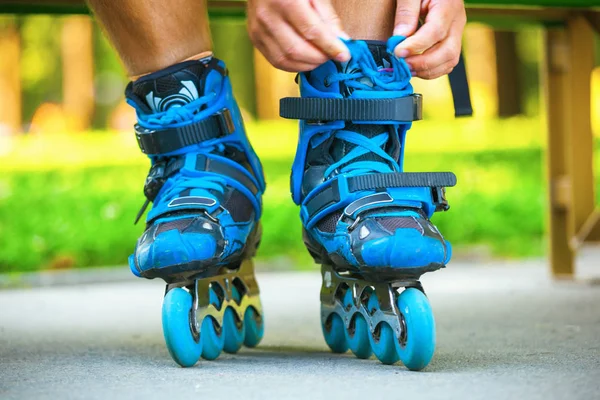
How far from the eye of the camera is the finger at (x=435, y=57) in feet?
5.55

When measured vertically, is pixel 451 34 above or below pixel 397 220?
above

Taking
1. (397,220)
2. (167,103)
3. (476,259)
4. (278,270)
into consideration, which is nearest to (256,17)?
(167,103)

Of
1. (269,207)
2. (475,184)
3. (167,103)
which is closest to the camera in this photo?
(167,103)

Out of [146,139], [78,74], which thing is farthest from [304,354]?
[78,74]

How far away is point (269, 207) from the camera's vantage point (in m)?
5.42

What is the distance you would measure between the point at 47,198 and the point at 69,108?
10345mm

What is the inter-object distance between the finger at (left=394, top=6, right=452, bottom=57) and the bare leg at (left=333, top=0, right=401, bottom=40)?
0.09 meters

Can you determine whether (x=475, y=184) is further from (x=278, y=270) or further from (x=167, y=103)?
(x=167, y=103)

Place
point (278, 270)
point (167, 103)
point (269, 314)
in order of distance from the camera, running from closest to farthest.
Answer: point (167, 103)
point (269, 314)
point (278, 270)

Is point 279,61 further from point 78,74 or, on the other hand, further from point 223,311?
point 78,74

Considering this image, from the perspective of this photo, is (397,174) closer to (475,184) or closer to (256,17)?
(256,17)

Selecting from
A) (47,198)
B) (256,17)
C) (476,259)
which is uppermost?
(256,17)

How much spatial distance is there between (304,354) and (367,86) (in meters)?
0.51

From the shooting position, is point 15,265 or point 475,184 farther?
point 475,184
